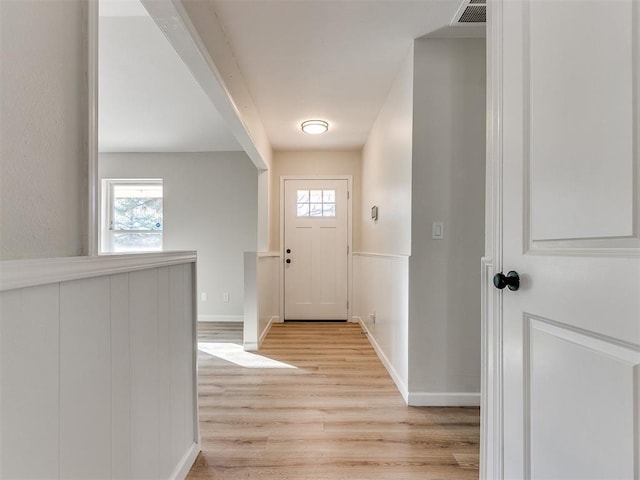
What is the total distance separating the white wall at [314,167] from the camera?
4.52 m

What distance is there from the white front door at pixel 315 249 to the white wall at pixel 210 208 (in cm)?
63

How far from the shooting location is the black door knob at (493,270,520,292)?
957 mm

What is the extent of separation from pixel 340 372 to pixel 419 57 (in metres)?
2.34

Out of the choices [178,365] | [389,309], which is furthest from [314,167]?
[178,365]

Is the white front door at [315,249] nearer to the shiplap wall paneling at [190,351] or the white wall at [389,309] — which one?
the white wall at [389,309]

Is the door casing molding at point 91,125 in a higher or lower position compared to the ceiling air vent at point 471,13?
lower

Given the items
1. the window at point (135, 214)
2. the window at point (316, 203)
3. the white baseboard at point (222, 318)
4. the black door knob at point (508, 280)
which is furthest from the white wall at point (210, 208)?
the black door knob at point (508, 280)

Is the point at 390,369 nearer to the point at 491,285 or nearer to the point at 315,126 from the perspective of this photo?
the point at 491,285

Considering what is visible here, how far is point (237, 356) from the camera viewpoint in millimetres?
3078

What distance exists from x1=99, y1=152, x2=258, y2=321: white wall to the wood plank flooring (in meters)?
1.86

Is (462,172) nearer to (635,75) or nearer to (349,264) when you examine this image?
(635,75)

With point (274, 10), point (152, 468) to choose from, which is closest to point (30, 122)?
point (152, 468)

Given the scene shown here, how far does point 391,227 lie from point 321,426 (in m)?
1.56

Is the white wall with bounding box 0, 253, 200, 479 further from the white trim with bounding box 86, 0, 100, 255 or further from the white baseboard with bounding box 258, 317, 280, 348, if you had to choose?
the white baseboard with bounding box 258, 317, 280, 348
